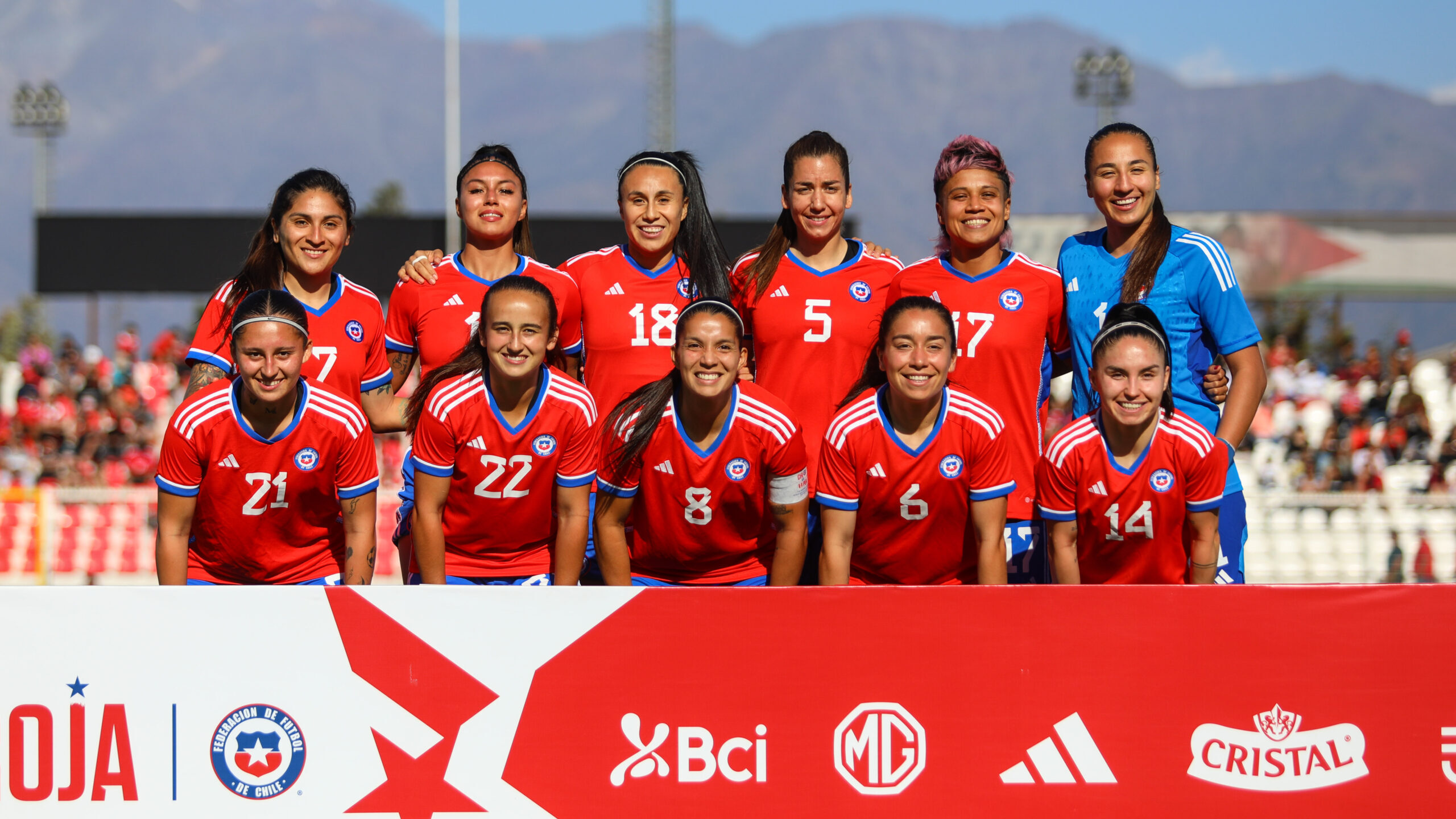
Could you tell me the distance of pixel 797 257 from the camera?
5.05 meters

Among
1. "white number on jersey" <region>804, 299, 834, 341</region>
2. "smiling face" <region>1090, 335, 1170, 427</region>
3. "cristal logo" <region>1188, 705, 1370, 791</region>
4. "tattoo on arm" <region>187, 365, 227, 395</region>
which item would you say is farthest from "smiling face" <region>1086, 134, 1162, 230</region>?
"tattoo on arm" <region>187, 365, 227, 395</region>

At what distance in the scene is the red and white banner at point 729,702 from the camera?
12.3 ft

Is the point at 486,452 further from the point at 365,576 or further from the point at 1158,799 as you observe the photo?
the point at 1158,799

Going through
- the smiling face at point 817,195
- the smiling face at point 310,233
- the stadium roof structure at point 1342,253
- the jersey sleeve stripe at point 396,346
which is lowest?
the jersey sleeve stripe at point 396,346

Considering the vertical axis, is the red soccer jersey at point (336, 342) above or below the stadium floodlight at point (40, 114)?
below

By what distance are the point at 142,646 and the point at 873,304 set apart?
2881mm

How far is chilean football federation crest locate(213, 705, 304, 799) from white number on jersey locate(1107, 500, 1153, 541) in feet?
9.09

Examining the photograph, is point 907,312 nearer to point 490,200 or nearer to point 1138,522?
point 1138,522

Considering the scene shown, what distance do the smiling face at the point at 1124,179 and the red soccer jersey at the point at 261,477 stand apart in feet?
9.53

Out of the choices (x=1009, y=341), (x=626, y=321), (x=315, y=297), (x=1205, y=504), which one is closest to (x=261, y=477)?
(x=315, y=297)

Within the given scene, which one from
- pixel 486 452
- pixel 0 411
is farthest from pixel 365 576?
pixel 0 411

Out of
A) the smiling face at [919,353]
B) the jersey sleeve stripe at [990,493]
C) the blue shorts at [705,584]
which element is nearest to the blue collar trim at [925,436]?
the smiling face at [919,353]

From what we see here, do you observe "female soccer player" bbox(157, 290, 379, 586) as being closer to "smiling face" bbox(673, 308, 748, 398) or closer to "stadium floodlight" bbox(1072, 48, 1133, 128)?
"smiling face" bbox(673, 308, 748, 398)

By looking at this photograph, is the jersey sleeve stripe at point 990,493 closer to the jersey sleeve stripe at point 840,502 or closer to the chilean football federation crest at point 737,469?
the jersey sleeve stripe at point 840,502
